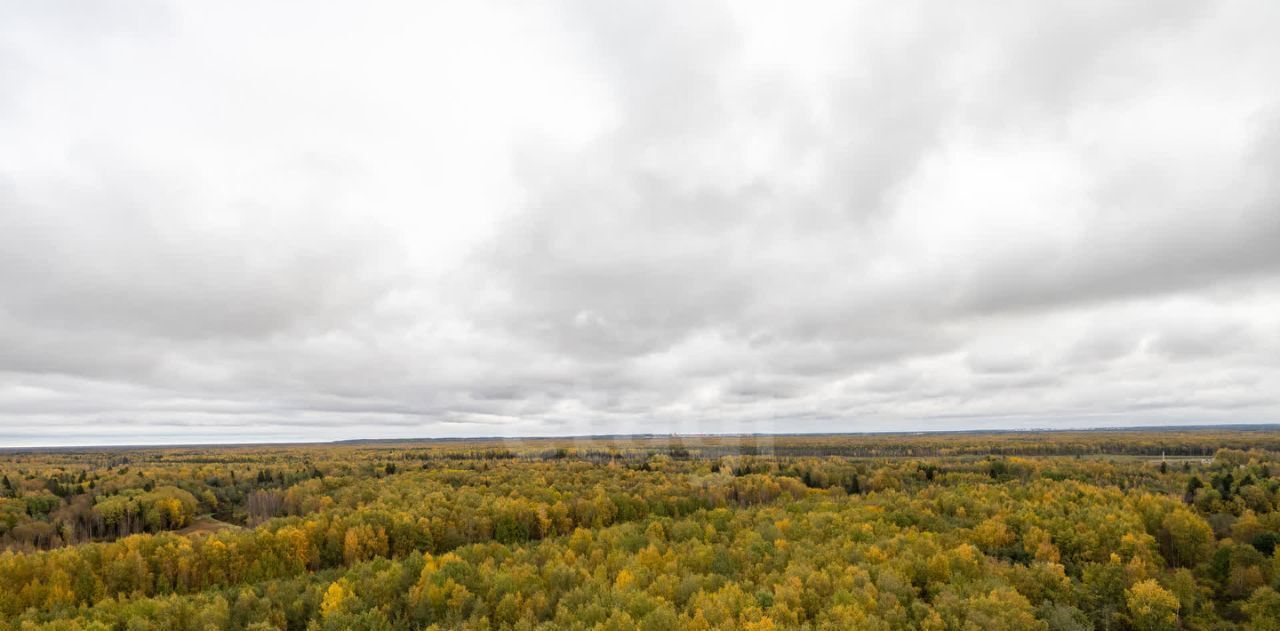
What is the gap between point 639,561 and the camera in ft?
102

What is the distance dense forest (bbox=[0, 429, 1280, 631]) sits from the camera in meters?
23.3

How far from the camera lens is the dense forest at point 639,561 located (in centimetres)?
2334

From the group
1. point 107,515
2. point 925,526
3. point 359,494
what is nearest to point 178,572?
point 359,494

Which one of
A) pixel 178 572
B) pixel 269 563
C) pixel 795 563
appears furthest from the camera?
pixel 269 563

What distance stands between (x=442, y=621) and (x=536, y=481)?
46011 mm

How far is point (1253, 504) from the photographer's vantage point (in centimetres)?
5216

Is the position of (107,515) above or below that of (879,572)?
below

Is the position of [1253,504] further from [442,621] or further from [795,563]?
[442,621]

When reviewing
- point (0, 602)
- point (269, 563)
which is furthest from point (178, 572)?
point (0, 602)

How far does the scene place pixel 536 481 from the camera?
69.9 metres

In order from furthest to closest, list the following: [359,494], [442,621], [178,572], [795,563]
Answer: [359,494]
[178,572]
[795,563]
[442,621]

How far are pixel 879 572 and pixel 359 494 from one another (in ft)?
183

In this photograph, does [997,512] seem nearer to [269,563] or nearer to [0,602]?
[269,563]

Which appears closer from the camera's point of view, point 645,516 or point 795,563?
point 795,563
